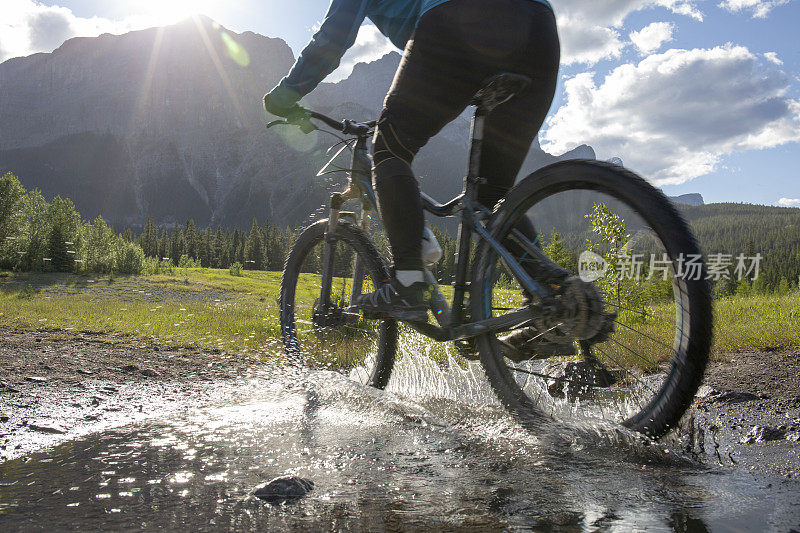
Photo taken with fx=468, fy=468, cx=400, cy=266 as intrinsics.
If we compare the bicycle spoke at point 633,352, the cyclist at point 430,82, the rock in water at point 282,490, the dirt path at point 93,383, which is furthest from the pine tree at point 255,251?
the rock in water at point 282,490

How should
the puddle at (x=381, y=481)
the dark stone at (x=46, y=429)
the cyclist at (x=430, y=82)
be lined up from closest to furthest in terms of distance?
1. the puddle at (x=381, y=481)
2. the dark stone at (x=46, y=429)
3. the cyclist at (x=430, y=82)

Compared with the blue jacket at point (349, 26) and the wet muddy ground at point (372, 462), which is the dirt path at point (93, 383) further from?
the blue jacket at point (349, 26)

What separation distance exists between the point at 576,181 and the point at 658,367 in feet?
2.86

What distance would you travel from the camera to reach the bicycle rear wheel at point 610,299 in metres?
1.77

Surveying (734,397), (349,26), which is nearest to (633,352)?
(734,397)

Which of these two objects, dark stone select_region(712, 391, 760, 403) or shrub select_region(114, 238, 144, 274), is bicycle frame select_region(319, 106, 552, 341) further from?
shrub select_region(114, 238, 144, 274)

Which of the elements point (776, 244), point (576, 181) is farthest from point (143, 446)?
point (776, 244)

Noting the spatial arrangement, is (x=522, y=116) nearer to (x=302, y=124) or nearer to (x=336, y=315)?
(x=302, y=124)

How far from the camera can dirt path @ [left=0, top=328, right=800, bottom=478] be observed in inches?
85.3

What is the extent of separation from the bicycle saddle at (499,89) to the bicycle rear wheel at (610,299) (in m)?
0.49

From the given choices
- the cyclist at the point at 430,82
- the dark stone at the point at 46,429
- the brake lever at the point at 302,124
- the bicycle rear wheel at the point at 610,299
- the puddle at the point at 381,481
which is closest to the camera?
the puddle at the point at 381,481

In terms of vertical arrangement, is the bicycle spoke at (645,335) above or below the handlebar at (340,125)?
below

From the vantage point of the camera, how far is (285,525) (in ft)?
4.20

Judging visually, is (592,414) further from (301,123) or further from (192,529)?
(301,123)
